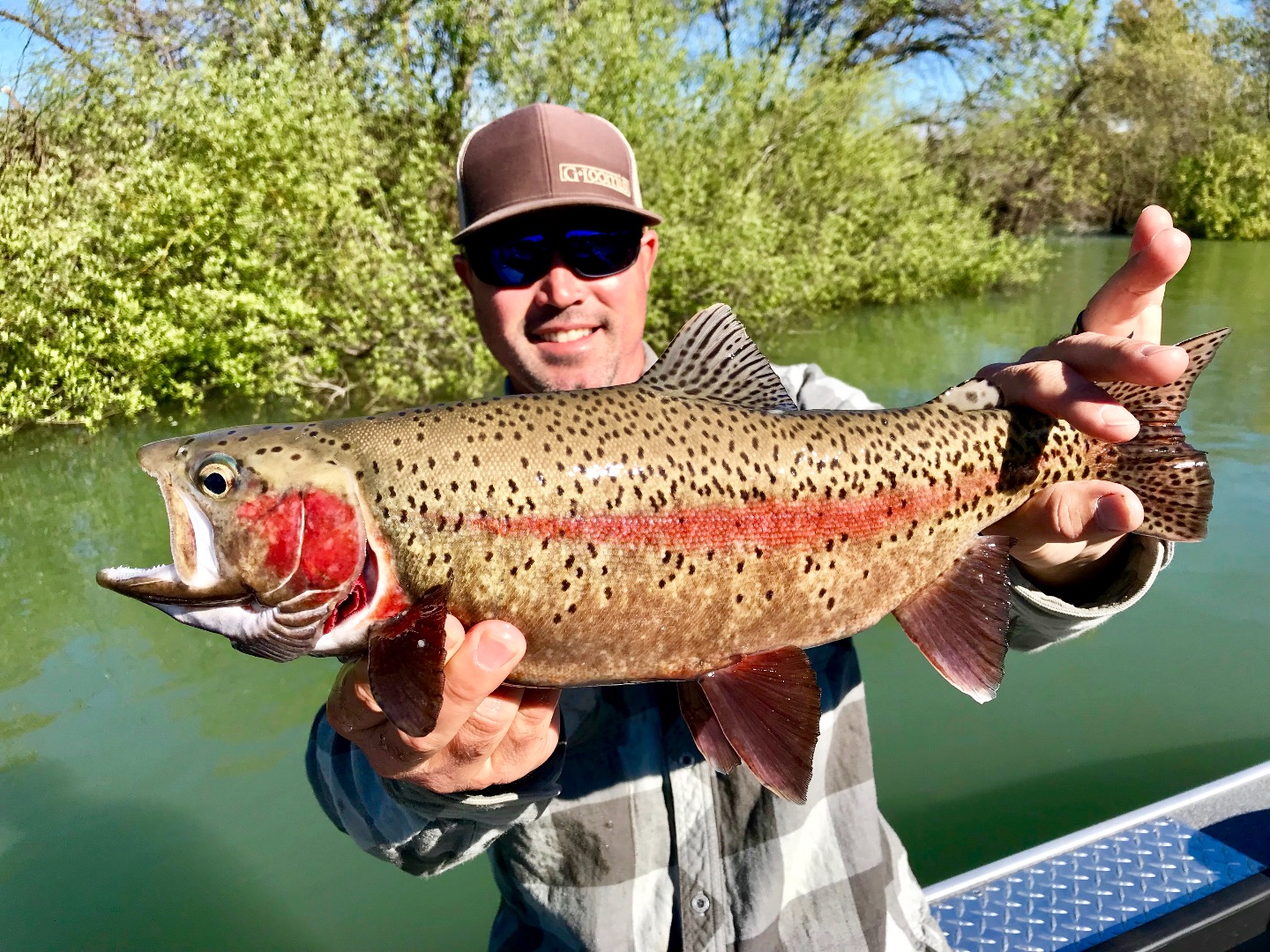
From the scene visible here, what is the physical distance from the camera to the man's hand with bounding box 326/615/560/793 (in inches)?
64.4

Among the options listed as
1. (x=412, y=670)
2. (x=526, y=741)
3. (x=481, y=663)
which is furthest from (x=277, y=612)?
(x=526, y=741)

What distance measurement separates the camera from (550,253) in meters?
3.24

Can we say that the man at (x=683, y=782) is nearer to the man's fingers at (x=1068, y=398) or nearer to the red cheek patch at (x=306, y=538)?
the man's fingers at (x=1068, y=398)

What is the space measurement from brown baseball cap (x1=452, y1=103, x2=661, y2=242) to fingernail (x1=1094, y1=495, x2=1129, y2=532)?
1981mm

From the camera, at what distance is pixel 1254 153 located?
37.4 metres

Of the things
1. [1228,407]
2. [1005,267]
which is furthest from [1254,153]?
[1228,407]

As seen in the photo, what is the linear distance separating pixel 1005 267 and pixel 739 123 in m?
11.2

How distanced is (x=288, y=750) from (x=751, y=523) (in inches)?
202

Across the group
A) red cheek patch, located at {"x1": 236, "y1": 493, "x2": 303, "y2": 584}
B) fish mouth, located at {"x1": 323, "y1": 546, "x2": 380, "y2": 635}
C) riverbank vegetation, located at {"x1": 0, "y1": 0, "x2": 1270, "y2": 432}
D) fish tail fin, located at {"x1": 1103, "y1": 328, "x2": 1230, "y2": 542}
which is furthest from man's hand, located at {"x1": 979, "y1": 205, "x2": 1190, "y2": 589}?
riverbank vegetation, located at {"x1": 0, "y1": 0, "x2": 1270, "y2": 432}

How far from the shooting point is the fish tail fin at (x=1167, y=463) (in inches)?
78.4

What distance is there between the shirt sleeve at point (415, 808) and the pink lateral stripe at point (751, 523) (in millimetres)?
670

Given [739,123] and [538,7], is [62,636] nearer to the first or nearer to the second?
[538,7]

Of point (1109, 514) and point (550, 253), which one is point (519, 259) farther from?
point (1109, 514)

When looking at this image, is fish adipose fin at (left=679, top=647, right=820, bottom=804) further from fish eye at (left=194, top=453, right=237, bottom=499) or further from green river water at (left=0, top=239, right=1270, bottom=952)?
green river water at (left=0, top=239, right=1270, bottom=952)
